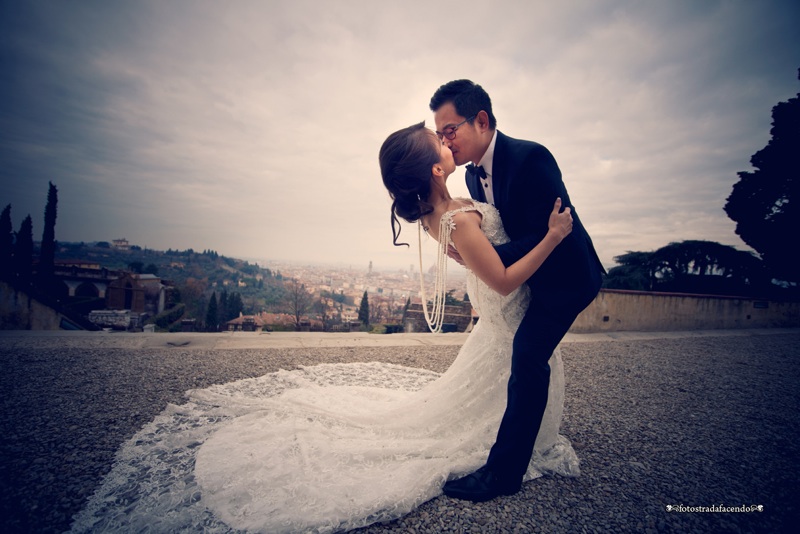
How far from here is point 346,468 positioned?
1938mm

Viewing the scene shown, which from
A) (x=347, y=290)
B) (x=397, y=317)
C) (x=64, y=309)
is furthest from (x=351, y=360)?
(x=347, y=290)

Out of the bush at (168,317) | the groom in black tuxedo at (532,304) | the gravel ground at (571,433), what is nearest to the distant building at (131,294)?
the bush at (168,317)

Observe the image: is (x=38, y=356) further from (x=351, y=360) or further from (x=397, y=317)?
(x=397, y=317)

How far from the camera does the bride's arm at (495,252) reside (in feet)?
5.27

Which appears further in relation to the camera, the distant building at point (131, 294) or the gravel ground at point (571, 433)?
the distant building at point (131, 294)

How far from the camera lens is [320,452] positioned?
2.07 meters

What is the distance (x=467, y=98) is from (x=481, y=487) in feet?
7.40

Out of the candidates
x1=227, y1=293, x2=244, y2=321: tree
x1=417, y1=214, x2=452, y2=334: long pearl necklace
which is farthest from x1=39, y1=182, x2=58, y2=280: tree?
x1=417, y1=214, x2=452, y2=334: long pearl necklace

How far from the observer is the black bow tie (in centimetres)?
218

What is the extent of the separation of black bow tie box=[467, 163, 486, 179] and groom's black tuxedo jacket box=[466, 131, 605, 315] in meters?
0.27

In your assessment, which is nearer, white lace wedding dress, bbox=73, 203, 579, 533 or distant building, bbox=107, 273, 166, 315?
white lace wedding dress, bbox=73, 203, 579, 533

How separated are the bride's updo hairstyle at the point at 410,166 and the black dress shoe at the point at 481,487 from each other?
152cm

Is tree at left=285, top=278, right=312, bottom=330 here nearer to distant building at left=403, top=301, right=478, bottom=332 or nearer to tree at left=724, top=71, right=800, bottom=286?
distant building at left=403, top=301, right=478, bottom=332

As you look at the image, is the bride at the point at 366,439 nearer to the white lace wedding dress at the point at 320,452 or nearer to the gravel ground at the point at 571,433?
the white lace wedding dress at the point at 320,452
